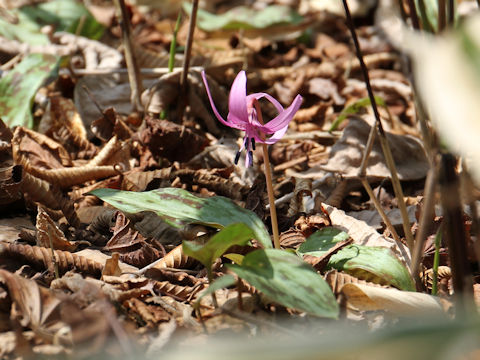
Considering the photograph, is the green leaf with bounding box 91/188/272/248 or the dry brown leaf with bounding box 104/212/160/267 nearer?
the green leaf with bounding box 91/188/272/248

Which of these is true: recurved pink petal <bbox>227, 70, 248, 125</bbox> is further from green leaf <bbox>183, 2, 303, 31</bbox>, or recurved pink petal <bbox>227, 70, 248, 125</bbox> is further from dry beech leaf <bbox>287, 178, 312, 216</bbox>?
green leaf <bbox>183, 2, 303, 31</bbox>

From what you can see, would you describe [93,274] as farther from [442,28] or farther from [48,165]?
[442,28]

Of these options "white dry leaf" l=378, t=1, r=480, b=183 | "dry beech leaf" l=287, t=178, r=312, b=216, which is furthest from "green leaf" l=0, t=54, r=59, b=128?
"white dry leaf" l=378, t=1, r=480, b=183

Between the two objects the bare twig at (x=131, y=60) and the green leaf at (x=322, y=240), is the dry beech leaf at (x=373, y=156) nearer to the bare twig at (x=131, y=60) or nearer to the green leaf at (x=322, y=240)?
the green leaf at (x=322, y=240)

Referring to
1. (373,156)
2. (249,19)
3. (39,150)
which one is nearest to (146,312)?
(39,150)

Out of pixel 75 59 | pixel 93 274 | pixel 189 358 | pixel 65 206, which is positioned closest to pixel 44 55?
pixel 75 59

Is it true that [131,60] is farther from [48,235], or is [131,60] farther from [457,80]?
[457,80]
